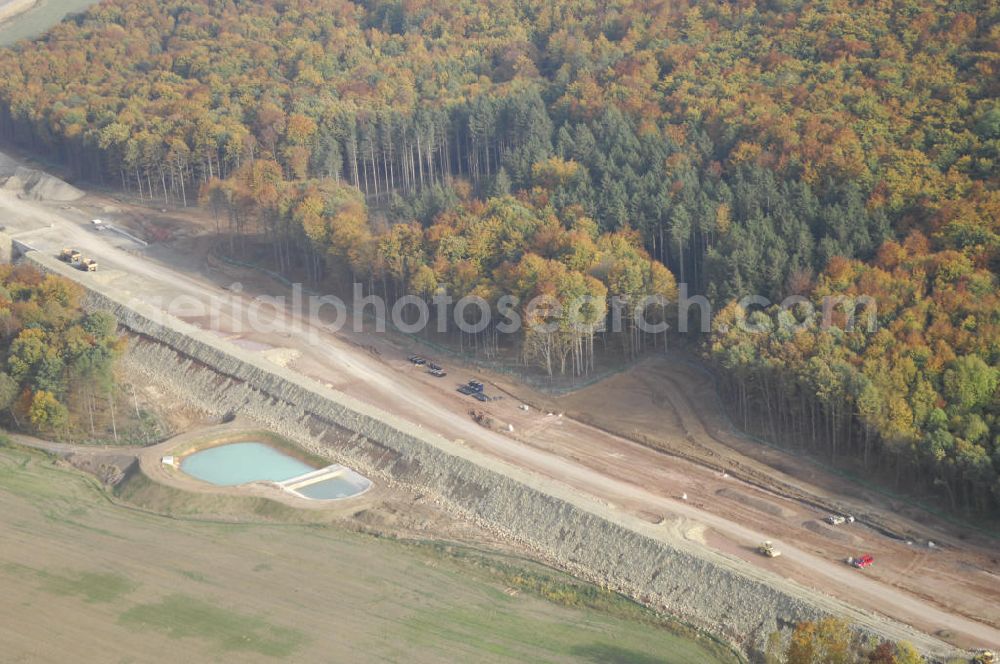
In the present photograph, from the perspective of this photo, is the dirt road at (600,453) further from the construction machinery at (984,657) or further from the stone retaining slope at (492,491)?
the stone retaining slope at (492,491)

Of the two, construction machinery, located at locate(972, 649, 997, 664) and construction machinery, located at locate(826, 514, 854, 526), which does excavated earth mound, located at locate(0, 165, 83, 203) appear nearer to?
construction machinery, located at locate(826, 514, 854, 526)

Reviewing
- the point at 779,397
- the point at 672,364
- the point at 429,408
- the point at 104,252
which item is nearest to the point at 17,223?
the point at 104,252

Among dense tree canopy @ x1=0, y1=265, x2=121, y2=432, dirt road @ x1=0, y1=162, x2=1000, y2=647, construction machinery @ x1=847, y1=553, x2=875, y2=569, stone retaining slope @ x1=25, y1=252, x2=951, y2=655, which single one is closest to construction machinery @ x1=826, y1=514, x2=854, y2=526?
dirt road @ x1=0, y1=162, x2=1000, y2=647

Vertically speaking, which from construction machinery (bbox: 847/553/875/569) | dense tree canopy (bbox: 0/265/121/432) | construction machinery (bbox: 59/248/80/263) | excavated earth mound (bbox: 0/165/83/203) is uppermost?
excavated earth mound (bbox: 0/165/83/203)

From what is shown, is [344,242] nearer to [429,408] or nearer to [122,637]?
[429,408]

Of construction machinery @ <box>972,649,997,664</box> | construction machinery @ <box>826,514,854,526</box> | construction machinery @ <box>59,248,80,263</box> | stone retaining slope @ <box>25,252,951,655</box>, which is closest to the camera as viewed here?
construction machinery @ <box>972,649,997,664</box>

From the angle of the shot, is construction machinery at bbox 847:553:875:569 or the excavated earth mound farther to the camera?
the excavated earth mound
